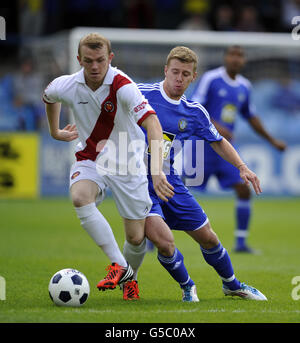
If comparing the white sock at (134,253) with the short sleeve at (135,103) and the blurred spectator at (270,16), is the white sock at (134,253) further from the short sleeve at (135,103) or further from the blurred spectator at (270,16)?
the blurred spectator at (270,16)

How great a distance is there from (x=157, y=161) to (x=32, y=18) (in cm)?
1414

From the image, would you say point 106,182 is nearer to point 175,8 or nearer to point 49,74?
point 49,74

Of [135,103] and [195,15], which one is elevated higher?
[195,15]

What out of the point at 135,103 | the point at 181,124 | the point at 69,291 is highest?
the point at 135,103

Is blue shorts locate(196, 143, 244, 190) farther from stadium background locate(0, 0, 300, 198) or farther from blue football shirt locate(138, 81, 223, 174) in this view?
stadium background locate(0, 0, 300, 198)

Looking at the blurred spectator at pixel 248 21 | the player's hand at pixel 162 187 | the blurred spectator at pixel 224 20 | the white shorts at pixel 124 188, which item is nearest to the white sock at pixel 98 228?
the white shorts at pixel 124 188

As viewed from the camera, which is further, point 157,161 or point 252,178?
point 252,178

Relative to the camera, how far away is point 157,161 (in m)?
5.42

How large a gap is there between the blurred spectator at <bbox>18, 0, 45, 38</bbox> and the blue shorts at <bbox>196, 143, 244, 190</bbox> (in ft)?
32.2

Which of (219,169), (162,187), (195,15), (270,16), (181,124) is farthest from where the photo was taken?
(270,16)

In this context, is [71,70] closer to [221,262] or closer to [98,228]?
[221,262]

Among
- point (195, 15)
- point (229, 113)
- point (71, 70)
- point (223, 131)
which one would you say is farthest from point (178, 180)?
point (195, 15)
